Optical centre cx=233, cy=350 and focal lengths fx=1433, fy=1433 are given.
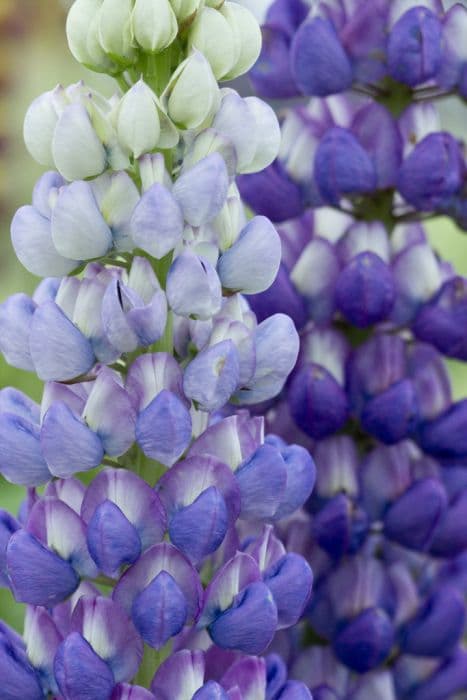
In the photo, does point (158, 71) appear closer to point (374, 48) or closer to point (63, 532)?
point (63, 532)

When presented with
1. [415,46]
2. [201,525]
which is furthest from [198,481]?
[415,46]

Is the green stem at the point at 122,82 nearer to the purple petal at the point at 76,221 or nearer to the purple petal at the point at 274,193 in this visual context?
the purple petal at the point at 76,221

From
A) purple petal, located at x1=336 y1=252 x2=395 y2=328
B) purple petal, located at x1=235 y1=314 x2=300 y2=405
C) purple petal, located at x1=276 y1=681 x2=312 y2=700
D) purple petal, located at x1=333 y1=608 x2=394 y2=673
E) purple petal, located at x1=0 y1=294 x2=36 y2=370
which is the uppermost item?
purple petal, located at x1=0 y1=294 x2=36 y2=370

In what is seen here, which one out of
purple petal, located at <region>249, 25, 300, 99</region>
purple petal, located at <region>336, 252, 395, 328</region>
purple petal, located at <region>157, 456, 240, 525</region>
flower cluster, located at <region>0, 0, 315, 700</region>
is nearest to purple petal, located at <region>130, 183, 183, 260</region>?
flower cluster, located at <region>0, 0, 315, 700</region>

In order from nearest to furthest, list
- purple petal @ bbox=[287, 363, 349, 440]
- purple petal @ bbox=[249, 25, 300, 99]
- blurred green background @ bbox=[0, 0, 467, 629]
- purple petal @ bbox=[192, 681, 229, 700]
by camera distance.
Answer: purple petal @ bbox=[192, 681, 229, 700], purple petal @ bbox=[287, 363, 349, 440], purple petal @ bbox=[249, 25, 300, 99], blurred green background @ bbox=[0, 0, 467, 629]

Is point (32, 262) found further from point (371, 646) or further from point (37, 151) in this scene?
point (371, 646)

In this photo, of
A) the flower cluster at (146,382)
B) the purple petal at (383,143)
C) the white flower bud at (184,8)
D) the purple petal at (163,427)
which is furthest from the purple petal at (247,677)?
the purple petal at (383,143)

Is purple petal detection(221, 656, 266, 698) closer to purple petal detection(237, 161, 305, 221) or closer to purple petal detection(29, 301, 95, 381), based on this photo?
purple petal detection(29, 301, 95, 381)
